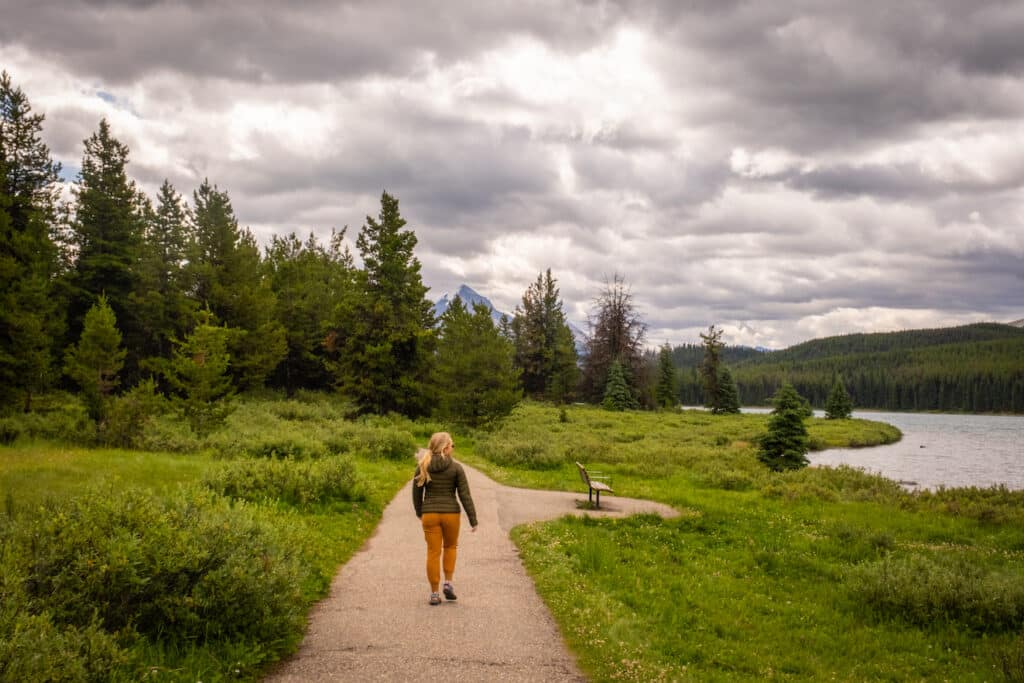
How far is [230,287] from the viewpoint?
43.6 meters

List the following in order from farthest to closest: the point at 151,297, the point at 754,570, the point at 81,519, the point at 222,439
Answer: the point at 151,297 → the point at 222,439 → the point at 754,570 → the point at 81,519

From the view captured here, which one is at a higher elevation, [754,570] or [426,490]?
[426,490]

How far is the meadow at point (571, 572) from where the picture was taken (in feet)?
18.9

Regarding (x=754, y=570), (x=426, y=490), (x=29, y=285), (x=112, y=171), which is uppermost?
(x=112, y=171)

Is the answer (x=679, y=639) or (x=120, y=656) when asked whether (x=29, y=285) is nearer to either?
(x=120, y=656)

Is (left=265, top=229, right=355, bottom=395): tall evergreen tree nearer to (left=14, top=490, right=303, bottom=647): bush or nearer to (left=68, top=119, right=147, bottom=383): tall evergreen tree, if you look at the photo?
(left=68, top=119, right=147, bottom=383): tall evergreen tree

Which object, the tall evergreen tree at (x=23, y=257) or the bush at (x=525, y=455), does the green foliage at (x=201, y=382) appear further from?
the bush at (x=525, y=455)

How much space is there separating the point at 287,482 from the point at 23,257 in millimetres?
23764

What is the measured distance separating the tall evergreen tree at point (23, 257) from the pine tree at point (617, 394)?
4897 centimetres

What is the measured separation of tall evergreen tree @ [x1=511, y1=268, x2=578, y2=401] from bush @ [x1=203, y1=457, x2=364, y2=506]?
60.6 meters

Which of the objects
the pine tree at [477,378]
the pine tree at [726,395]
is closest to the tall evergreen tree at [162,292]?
the pine tree at [477,378]

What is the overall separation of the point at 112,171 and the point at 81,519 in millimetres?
43306

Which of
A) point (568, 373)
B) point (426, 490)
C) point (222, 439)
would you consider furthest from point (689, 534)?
point (568, 373)

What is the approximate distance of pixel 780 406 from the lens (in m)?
28.4
